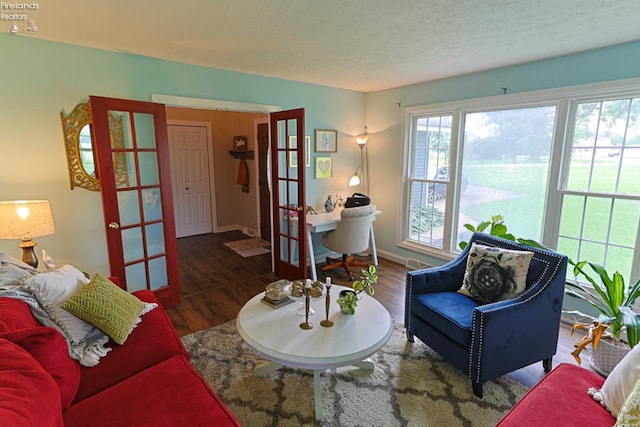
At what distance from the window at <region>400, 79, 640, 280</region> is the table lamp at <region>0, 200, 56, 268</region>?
3.85 m

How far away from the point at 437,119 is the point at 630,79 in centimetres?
179

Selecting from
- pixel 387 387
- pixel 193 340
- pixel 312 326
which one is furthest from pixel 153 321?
pixel 387 387

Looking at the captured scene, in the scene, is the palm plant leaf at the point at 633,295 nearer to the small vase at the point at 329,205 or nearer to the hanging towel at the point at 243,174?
the small vase at the point at 329,205

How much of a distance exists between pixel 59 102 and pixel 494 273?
3.65 metres

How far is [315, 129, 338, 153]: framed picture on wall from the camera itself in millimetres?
4363

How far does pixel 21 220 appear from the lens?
87.8 inches

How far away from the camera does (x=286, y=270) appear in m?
3.99

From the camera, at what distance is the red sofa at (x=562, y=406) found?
1321 mm

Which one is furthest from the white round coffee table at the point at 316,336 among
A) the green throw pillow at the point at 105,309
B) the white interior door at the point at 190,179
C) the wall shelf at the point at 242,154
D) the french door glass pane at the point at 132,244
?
the white interior door at the point at 190,179

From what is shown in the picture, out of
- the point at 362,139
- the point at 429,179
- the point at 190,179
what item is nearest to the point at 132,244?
the point at 190,179

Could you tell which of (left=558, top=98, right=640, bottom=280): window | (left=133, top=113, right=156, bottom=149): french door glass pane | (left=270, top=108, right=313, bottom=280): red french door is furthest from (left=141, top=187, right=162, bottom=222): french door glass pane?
(left=558, top=98, right=640, bottom=280): window

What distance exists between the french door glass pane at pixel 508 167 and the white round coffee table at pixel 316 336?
2188 millimetres

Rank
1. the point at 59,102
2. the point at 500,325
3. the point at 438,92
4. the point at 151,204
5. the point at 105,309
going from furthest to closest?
the point at 438,92 < the point at 151,204 < the point at 59,102 < the point at 500,325 < the point at 105,309

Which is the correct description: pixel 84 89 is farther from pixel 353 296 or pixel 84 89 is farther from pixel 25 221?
pixel 353 296
